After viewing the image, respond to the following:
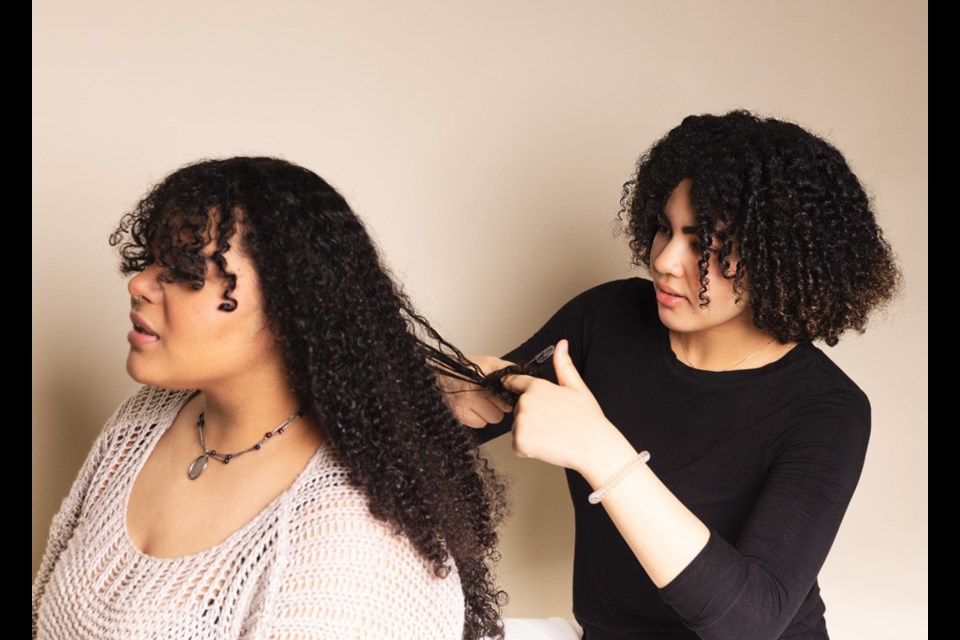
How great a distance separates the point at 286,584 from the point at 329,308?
0.32 m

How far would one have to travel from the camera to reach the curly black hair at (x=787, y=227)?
5.23 ft

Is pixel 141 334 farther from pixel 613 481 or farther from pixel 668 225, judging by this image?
pixel 668 225

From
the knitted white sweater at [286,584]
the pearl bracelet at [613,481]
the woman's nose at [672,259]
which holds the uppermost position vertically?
the woman's nose at [672,259]

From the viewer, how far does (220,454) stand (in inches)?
50.8

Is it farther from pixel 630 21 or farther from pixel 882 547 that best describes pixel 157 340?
pixel 882 547

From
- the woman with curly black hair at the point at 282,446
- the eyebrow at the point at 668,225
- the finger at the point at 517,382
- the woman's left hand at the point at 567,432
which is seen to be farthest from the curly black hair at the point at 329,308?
the eyebrow at the point at 668,225

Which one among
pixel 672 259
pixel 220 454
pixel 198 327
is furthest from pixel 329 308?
pixel 672 259

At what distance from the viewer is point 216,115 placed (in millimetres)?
1984

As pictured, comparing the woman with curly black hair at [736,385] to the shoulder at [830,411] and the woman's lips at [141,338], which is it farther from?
the woman's lips at [141,338]

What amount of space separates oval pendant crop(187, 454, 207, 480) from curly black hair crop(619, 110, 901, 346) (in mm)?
811

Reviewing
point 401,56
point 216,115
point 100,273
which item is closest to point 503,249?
point 401,56

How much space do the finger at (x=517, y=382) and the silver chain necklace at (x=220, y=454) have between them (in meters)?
0.35

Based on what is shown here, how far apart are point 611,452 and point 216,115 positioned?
113 centimetres

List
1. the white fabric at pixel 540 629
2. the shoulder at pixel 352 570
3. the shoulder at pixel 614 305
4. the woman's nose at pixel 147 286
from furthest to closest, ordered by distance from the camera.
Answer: the shoulder at pixel 614 305 → the white fabric at pixel 540 629 → the woman's nose at pixel 147 286 → the shoulder at pixel 352 570
